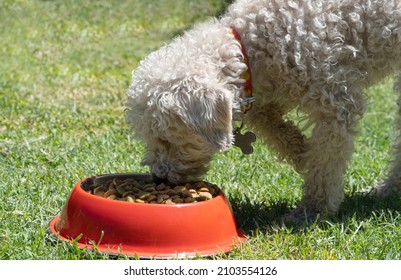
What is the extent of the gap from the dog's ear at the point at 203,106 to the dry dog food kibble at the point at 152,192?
0.38 m

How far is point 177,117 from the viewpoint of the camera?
4.11 metres

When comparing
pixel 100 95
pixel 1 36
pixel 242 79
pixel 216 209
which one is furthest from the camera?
pixel 1 36

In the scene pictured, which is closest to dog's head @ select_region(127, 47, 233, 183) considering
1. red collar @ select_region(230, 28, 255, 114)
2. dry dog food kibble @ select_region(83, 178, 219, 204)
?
dry dog food kibble @ select_region(83, 178, 219, 204)

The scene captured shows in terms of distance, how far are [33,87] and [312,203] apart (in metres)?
4.49

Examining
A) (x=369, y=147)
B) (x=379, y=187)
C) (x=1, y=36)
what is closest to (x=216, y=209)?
(x=379, y=187)

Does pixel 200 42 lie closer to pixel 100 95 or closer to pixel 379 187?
pixel 379 187

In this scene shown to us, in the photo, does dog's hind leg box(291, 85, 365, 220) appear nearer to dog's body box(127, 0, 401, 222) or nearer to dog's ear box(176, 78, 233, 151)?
dog's body box(127, 0, 401, 222)

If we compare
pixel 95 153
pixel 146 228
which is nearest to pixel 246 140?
pixel 146 228

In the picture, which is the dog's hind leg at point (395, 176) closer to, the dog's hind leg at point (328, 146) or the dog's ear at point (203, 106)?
the dog's hind leg at point (328, 146)

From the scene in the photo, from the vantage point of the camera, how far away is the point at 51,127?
684 cm

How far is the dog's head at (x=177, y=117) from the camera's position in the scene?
13.3ft

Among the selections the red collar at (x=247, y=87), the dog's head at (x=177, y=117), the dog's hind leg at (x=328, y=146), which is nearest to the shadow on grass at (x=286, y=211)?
the dog's hind leg at (x=328, y=146)

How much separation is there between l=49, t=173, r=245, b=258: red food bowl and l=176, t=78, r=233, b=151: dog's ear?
1.46 ft

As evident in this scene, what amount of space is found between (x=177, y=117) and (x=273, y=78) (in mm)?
786
